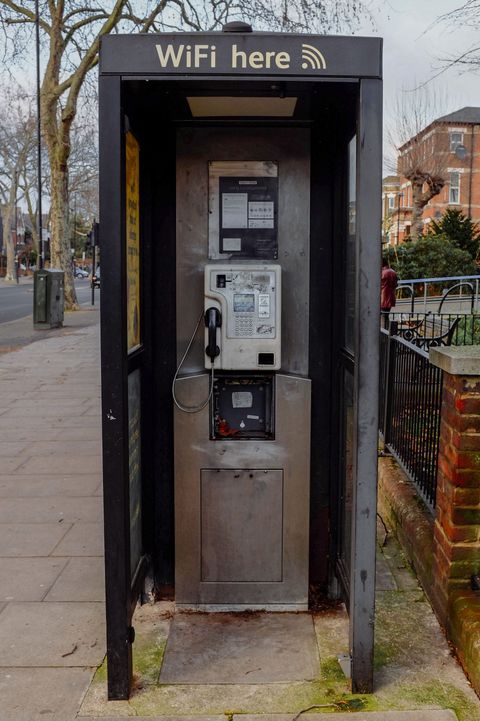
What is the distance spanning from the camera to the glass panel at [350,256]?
355cm

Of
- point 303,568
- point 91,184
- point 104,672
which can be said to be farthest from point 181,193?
point 91,184

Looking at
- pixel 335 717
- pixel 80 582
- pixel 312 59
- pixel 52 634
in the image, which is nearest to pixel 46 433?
pixel 80 582

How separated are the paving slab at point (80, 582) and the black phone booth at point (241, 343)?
418mm

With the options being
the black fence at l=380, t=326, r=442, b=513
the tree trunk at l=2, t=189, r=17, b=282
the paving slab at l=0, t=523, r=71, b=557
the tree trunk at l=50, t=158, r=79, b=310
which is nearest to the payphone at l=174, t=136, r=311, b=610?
the black fence at l=380, t=326, r=442, b=513

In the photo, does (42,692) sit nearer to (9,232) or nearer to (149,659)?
(149,659)

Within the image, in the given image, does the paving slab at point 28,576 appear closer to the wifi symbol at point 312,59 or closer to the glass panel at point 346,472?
the glass panel at point 346,472

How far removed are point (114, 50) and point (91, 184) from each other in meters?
75.5

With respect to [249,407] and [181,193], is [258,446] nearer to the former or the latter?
[249,407]

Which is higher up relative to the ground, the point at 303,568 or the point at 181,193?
the point at 181,193

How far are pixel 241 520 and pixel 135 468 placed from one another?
64 centimetres

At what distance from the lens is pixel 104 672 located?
3441 millimetres

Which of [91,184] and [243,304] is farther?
[91,184]

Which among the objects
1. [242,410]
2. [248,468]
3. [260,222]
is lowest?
[248,468]

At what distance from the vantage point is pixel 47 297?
20.8 meters
